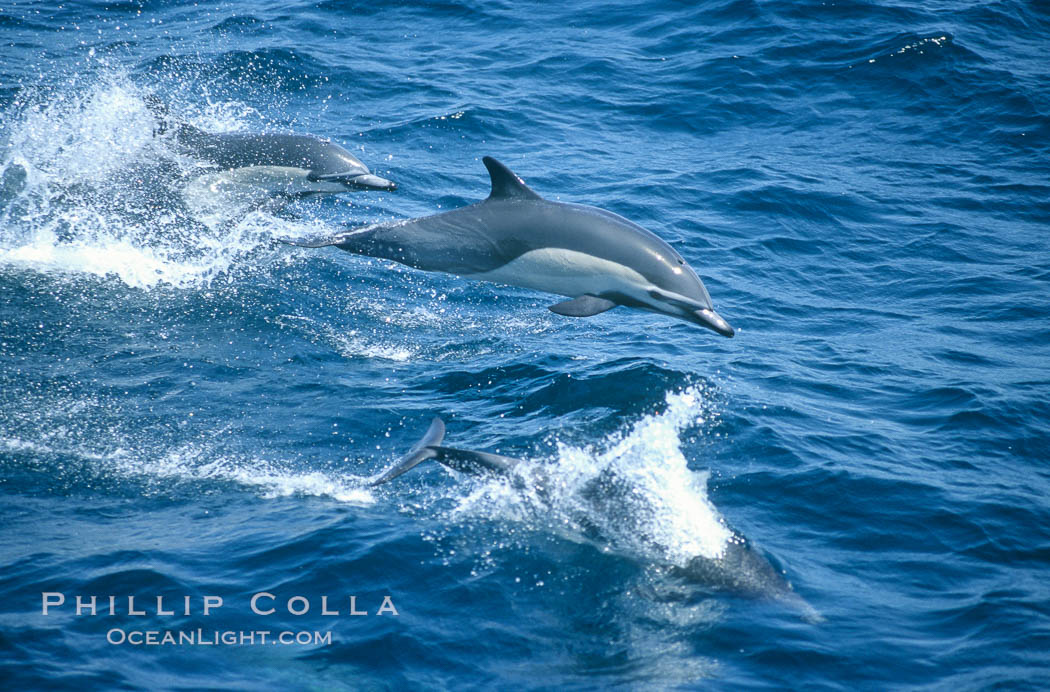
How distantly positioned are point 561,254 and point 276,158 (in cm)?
460

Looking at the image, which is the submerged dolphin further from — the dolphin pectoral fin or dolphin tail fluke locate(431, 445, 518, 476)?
dolphin tail fluke locate(431, 445, 518, 476)

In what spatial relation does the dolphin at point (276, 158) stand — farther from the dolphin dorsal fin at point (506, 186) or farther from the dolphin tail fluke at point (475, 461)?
the dolphin tail fluke at point (475, 461)

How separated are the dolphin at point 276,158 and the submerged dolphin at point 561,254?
298 cm

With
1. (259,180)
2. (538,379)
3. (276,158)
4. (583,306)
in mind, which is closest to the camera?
(583,306)

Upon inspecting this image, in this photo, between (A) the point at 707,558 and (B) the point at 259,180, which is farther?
(B) the point at 259,180

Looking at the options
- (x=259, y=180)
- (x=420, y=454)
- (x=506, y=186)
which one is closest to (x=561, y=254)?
(x=506, y=186)

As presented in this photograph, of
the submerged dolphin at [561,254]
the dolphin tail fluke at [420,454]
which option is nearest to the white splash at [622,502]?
the dolphin tail fluke at [420,454]

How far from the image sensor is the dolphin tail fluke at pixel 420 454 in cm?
738

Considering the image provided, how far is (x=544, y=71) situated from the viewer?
18.5 meters

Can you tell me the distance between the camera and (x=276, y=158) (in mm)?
11836

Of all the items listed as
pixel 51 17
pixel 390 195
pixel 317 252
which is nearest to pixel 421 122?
pixel 390 195

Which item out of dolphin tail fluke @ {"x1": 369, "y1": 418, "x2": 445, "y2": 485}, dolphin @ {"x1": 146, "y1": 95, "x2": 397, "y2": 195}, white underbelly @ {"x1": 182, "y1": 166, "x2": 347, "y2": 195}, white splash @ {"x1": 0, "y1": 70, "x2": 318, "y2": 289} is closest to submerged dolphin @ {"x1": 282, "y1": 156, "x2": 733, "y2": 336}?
dolphin tail fluke @ {"x1": 369, "y1": 418, "x2": 445, "y2": 485}

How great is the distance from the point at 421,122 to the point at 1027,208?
8985 millimetres

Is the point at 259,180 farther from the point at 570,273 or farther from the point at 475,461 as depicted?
the point at 475,461
